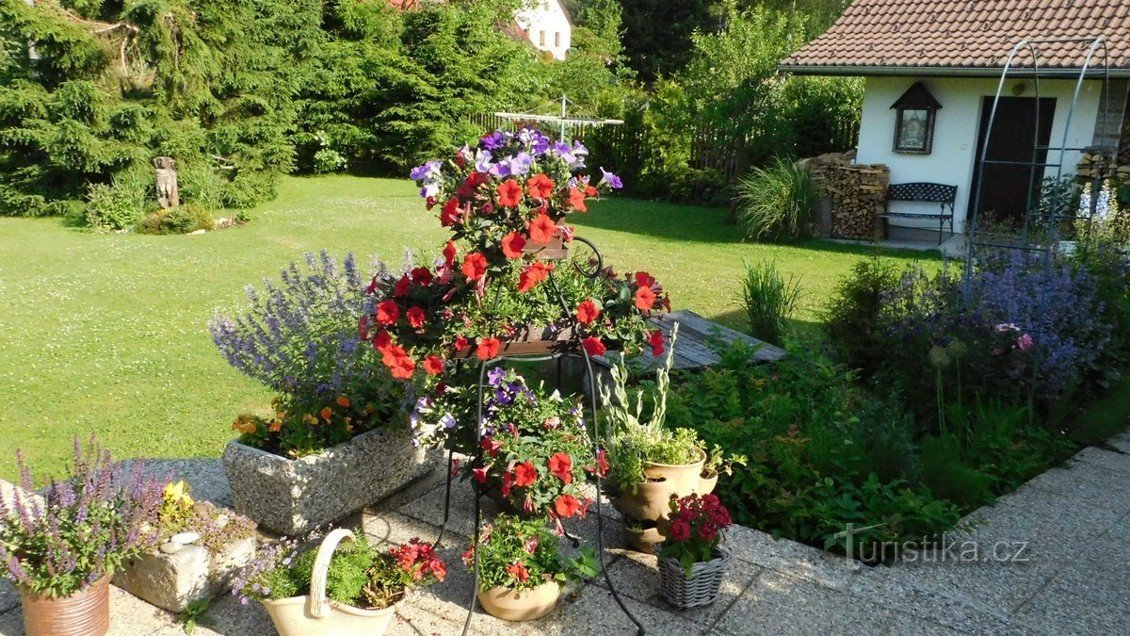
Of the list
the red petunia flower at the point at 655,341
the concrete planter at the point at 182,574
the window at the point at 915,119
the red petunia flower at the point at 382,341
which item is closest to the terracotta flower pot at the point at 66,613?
the concrete planter at the point at 182,574

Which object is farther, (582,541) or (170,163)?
(170,163)

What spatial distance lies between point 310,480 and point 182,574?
22.2 inches

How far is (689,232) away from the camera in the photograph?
12.6 metres

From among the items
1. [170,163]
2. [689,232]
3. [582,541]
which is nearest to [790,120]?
[689,232]

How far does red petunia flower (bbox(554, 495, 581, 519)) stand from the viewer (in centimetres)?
293

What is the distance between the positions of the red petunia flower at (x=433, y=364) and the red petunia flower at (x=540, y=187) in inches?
24.9

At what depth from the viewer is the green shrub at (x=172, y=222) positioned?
11.6 metres

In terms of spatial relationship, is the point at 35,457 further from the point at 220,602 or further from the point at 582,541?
the point at 582,541

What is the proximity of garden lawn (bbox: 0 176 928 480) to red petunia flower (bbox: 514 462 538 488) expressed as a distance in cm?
232

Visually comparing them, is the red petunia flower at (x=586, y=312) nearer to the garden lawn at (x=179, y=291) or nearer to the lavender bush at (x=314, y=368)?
the lavender bush at (x=314, y=368)

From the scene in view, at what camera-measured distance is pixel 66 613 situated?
8.75 feet

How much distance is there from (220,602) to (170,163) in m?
11.1

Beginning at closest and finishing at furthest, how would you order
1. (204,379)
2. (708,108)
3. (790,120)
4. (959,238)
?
(204,379), (959,238), (790,120), (708,108)

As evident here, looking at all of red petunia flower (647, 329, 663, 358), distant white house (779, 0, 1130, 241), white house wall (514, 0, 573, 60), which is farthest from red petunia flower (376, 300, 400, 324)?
white house wall (514, 0, 573, 60)
